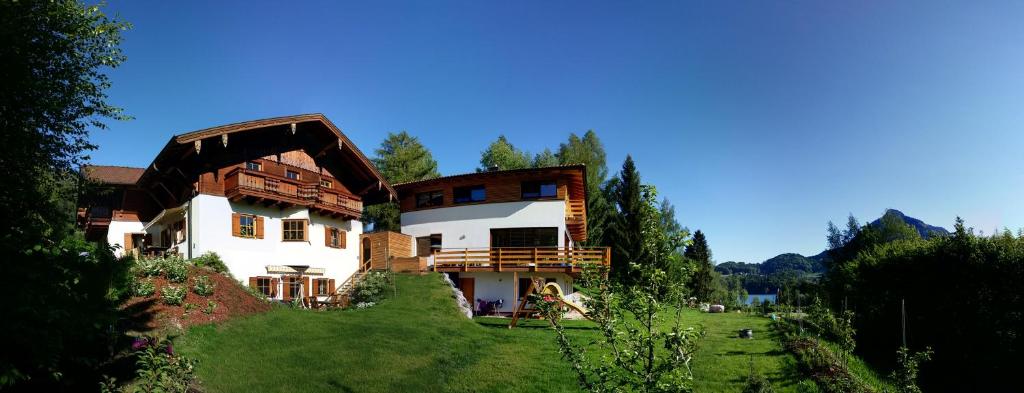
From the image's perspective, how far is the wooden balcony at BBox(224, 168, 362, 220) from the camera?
24438 millimetres

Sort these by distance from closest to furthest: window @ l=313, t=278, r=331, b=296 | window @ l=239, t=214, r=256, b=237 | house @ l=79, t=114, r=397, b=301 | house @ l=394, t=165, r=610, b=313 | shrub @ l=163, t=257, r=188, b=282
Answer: shrub @ l=163, t=257, r=188, b=282
house @ l=79, t=114, r=397, b=301
window @ l=239, t=214, r=256, b=237
window @ l=313, t=278, r=331, b=296
house @ l=394, t=165, r=610, b=313

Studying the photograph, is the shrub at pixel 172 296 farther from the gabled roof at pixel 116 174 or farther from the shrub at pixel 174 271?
the gabled roof at pixel 116 174

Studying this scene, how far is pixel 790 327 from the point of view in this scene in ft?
71.8

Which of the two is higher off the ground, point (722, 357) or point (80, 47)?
point (80, 47)

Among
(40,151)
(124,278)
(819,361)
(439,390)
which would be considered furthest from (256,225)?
(819,361)

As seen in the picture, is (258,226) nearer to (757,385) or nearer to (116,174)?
(116,174)

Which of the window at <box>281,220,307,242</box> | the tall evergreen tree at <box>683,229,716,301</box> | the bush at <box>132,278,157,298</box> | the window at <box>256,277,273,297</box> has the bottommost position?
the tall evergreen tree at <box>683,229,716,301</box>

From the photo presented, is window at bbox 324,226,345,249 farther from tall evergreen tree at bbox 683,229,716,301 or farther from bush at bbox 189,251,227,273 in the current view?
tall evergreen tree at bbox 683,229,716,301

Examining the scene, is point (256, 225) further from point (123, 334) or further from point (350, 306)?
point (123, 334)

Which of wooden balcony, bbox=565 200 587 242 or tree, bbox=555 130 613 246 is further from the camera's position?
tree, bbox=555 130 613 246

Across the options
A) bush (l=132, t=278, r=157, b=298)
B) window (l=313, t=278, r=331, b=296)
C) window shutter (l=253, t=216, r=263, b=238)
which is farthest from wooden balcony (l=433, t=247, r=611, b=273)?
bush (l=132, t=278, r=157, b=298)

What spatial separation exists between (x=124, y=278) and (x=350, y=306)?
10410 mm

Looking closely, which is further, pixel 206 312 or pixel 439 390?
pixel 206 312

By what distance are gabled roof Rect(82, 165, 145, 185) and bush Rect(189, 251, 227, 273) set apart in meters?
11.8
